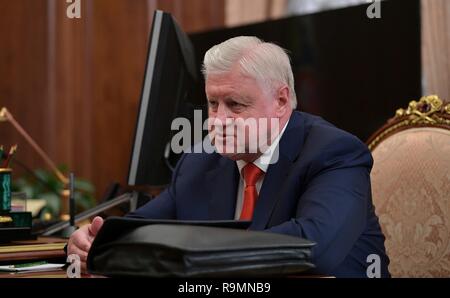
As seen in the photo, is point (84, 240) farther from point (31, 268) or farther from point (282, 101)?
point (282, 101)

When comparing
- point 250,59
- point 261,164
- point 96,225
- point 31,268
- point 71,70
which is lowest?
point 31,268

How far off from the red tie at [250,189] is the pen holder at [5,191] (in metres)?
0.67

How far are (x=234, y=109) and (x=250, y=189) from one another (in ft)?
0.74

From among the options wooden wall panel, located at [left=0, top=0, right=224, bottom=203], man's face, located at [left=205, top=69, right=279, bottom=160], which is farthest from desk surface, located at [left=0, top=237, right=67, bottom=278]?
wooden wall panel, located at [left=0, top=0, right=224, bottom=203]

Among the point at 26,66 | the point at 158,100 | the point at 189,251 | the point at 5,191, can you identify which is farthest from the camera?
the point at 26,66

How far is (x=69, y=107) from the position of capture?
507 cm

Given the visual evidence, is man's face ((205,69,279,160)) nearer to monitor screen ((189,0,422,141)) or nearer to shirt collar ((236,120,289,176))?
shirt collar ((236,120,289,176))

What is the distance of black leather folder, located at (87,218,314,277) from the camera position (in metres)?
1.13

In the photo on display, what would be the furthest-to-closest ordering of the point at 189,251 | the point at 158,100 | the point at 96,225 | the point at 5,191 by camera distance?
the point at 158,100 → the point at 5,191 → the point at 96,225 → the point at 189,251

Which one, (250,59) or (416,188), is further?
(416,188)

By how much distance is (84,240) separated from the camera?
66.8 inches

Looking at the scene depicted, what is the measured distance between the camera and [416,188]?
6.97ft

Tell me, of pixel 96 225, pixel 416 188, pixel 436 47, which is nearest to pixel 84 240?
pixel 96 225

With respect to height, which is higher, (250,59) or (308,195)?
Answer: (250,59)
